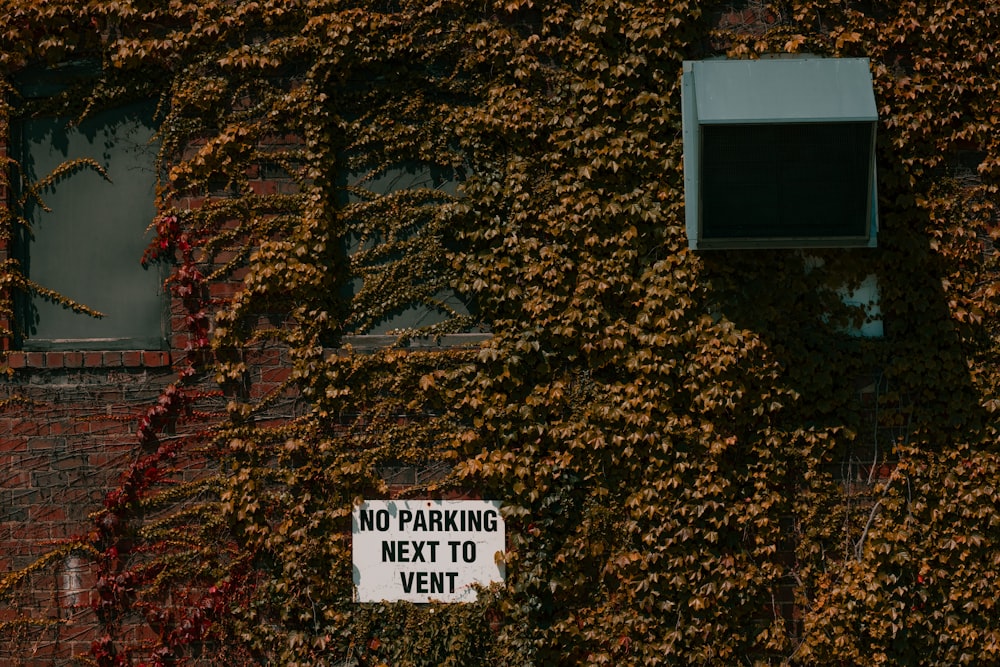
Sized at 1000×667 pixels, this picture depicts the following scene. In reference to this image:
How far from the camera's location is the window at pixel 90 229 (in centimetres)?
568

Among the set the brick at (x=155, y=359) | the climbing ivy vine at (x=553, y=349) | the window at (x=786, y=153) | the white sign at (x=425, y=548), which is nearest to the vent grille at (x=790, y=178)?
the window at (x=786, y=153)

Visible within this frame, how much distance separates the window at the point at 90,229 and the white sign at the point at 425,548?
6.58ft

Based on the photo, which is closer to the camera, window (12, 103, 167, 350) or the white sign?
the white sign

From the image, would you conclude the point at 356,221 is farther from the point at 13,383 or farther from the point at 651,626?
the point at 651,626

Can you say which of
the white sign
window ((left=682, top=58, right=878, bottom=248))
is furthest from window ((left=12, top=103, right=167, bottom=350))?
window ((left=682, top=58, right=878, bottom=248))

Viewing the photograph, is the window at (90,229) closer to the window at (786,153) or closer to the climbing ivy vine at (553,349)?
the climbing ivy vine at (553,349)

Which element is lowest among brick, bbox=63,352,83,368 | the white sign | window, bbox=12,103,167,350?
the white sign

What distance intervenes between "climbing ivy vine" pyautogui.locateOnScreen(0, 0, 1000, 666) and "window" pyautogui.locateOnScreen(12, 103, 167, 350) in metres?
0.19

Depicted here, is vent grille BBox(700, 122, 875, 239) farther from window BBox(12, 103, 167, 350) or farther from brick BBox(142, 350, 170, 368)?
window BBox(12, 103, 167, 350)

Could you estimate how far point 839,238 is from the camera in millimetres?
4801

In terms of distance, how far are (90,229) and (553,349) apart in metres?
3.23

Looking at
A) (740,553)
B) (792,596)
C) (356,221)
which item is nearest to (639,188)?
(356,221)

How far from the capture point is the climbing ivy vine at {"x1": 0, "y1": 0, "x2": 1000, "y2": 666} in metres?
5.18

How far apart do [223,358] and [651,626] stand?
3.20 meters
